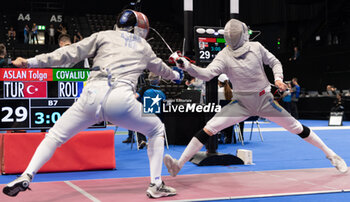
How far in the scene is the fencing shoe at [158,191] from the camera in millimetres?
3575

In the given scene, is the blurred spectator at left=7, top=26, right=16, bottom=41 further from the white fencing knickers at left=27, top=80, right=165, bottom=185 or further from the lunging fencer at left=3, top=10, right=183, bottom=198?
the white fencing knickers at left=27, top=80, right=165, bottom=185

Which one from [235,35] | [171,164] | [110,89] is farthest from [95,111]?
[235,35]

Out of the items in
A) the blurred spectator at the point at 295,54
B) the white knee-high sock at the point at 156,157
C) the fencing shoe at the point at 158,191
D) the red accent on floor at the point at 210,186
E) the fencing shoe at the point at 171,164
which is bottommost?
the red accent on floor at the point at 210,186

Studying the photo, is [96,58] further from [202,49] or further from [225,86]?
[225,86]

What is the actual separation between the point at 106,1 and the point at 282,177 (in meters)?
21.8

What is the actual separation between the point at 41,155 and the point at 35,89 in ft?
6.77

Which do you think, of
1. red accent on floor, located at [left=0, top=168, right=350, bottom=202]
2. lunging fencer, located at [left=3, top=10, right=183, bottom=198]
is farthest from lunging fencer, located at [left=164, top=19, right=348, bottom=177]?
lunging fencer, located at [left=3, top=10, right=183, bottom=198]

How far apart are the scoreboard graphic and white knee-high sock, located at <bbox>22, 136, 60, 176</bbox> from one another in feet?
6.44

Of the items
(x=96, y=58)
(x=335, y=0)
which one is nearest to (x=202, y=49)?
(x=96, y=58)

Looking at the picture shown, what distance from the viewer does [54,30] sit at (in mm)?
21828

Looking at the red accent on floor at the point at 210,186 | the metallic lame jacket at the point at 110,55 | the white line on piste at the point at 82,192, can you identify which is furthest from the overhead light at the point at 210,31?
the white line on piste at the point at 82,192

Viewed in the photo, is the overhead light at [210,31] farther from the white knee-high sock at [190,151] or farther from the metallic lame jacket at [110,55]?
the metallic lame jacket at [110,55]

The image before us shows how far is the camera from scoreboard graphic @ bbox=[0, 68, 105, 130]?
5.03 m

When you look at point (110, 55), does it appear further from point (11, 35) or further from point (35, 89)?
point (11, 35)
